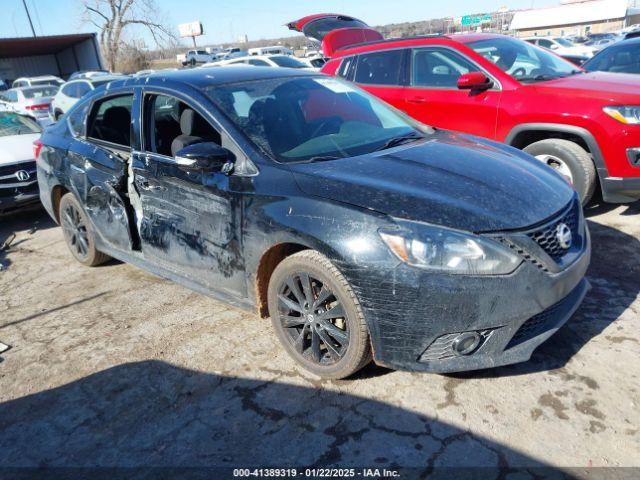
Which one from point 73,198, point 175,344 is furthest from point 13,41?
point 175,344

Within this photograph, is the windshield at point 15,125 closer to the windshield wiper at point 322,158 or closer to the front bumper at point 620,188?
the windshield wiper at point 322,158

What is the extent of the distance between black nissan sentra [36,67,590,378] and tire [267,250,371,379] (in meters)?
0.01

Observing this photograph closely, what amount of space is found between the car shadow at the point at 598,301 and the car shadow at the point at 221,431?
1.94ft

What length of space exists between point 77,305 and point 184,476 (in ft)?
7.71

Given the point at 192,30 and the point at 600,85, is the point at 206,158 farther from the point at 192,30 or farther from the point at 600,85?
the point at 192,30

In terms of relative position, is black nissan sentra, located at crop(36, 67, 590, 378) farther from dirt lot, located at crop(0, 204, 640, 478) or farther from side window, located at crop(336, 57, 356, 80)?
side window, located at crop(336, 57, 356, 80)

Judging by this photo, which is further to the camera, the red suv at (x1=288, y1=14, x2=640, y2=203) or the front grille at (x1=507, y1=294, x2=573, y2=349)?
the red suv at (x1=288, y1=14, x2=640, y2=203)

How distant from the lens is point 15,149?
6535mm

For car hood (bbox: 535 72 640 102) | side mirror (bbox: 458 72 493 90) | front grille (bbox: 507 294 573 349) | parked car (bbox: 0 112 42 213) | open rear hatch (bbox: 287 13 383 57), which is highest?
open rear hatch (bbox: 287 13 383 57)

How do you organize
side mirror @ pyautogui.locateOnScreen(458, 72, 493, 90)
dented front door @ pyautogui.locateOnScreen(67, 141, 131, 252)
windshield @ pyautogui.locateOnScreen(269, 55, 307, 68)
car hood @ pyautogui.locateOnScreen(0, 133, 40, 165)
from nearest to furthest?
1. dented front door @ pyautogui.locateOnScreen(67, 141, 131, 252)
2. side mirror @ pyautogui.locateOnScreen(458, 72, 493, 90)
3. car hood @ pyautogui.locateOnScreen(0, 133, 40, 165)
4. windshield @ pyautogui.locateOnScreen(269, 55, 307, 68)

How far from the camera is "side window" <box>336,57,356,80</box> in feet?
21.8

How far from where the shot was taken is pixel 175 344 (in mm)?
3465

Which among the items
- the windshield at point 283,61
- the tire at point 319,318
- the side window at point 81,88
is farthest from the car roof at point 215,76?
the windshield at point 283,61

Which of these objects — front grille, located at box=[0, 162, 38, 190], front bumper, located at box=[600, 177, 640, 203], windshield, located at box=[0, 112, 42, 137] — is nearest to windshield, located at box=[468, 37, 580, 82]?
front bumper, located at box=[600, 177, 640, 203]
